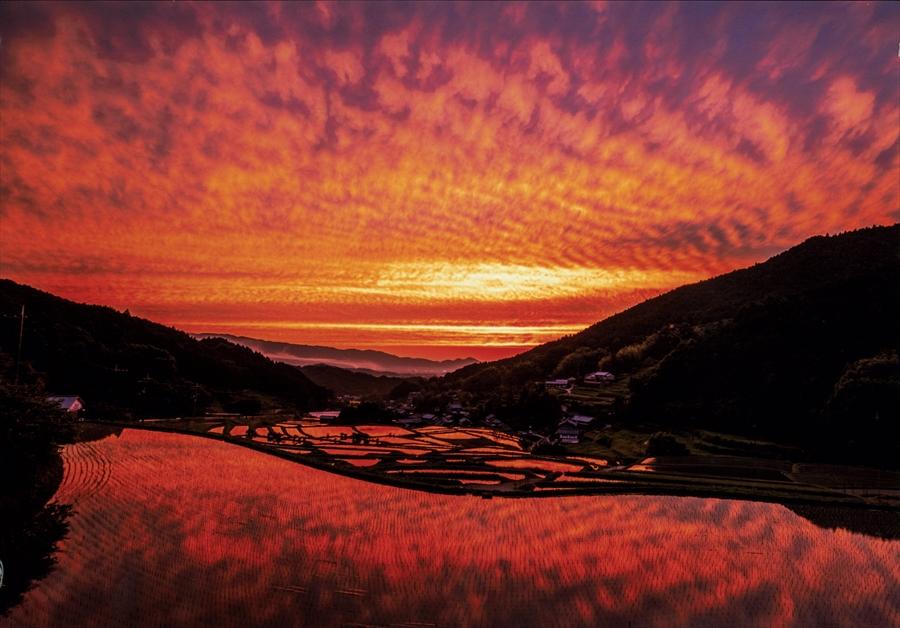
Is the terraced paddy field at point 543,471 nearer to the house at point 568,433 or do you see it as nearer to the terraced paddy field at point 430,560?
the terraced paddy field at point 430,560

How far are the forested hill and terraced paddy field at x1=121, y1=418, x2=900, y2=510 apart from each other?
21.3 metres

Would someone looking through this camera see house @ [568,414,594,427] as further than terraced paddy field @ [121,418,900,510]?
Yes

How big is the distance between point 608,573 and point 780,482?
33352mm

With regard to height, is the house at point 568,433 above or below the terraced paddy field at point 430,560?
below

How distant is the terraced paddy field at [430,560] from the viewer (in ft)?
55.7

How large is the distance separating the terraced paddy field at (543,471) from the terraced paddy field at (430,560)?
365 centimetres

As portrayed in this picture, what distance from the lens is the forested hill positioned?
86375 millimetres

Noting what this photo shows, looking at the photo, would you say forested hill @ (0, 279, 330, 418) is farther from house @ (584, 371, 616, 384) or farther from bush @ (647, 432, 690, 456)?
house @ (584, 371, 616, 384)

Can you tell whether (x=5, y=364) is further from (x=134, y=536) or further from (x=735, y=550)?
(x=735, y=550)

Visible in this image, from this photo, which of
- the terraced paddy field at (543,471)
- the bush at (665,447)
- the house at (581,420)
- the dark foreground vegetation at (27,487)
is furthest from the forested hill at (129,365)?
the bush at (665,447)

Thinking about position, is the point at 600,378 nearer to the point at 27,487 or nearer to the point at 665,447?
the point at 665,447

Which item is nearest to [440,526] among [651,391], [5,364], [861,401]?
[861,401]

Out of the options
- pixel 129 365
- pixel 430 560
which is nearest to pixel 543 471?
pixel 430 560

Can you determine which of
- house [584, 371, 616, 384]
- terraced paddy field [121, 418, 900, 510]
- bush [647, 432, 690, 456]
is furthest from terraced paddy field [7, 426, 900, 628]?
house [584, 371, 616, 384]
